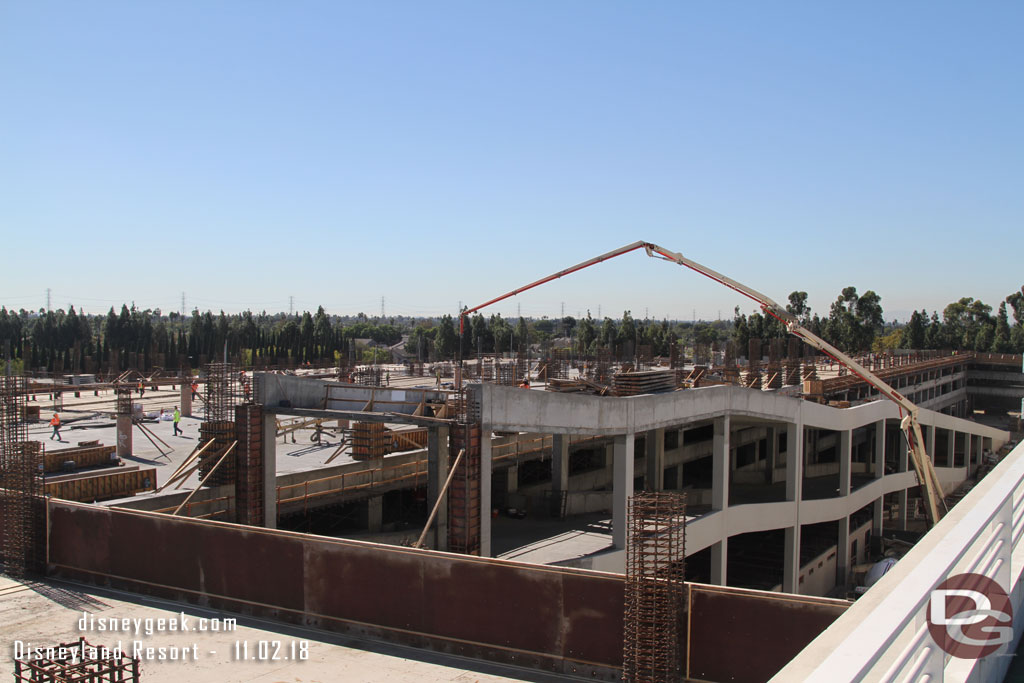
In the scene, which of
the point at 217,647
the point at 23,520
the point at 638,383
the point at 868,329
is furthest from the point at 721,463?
the point at 868,329

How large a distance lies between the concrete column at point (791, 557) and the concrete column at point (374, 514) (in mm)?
15167

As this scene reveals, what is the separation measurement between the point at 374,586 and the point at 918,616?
9619mm

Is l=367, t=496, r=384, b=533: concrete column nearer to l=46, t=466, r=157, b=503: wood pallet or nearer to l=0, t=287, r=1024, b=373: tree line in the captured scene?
l=46, t=466, r=157, b=503: wood pallet

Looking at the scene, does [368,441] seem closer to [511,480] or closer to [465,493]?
[511,480]

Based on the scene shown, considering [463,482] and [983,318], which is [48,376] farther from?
[983,318]

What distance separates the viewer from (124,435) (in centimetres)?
2966

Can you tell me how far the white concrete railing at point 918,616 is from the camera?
72.7 inches

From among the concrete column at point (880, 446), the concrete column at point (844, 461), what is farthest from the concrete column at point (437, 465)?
the concrete column at point (880, 446)

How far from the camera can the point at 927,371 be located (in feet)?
219

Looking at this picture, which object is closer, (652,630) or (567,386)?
(652,630)

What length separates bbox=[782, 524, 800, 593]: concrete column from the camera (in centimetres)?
2844

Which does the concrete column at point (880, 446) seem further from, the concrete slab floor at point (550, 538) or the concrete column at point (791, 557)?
the concrete slab floor at point (550, 538)

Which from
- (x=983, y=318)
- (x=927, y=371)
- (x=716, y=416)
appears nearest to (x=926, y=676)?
(x=716, y=416)

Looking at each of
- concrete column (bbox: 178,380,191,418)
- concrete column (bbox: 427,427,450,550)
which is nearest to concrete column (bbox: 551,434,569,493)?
concrete column (bbox: 427,427,450,550)
